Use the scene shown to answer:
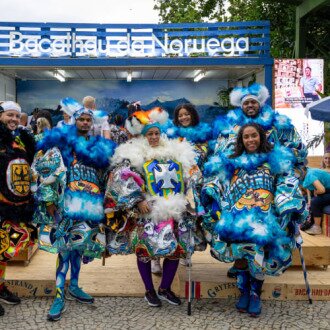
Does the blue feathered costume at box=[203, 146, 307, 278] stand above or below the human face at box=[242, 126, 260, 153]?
below

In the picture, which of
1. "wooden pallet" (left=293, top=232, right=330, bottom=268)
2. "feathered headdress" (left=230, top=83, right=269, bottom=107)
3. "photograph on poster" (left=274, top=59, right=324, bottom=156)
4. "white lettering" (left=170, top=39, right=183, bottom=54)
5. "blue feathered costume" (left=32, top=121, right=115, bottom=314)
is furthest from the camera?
"white lettering" (left=170, top=39, right=183, bottom=54)

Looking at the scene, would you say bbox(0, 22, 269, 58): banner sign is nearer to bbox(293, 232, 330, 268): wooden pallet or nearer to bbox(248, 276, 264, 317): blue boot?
bbox(293, 232, 330, 268): wooden pallet

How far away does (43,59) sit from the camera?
459 inches

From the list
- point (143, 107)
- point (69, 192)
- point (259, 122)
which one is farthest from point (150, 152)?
point (143, 107)

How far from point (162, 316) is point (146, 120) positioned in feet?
5.53

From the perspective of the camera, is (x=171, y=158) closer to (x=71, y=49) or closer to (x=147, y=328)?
(x=147, y=328)

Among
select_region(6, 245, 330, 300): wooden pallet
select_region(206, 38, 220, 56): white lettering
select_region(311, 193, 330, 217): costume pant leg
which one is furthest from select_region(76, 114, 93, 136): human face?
select_region(206, 38, 220, 56): white lettering

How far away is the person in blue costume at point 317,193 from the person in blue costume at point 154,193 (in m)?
→ 2.28

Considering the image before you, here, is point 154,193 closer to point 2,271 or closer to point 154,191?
point 154,191

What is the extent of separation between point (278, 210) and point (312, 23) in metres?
11.8

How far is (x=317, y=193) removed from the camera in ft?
18.6

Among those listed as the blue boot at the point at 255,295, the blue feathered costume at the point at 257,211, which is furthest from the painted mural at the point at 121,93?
the blue boot at the point at 255,295

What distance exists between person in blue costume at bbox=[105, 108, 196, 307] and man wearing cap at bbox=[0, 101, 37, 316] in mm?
722

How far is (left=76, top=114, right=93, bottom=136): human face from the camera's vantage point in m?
3.79
